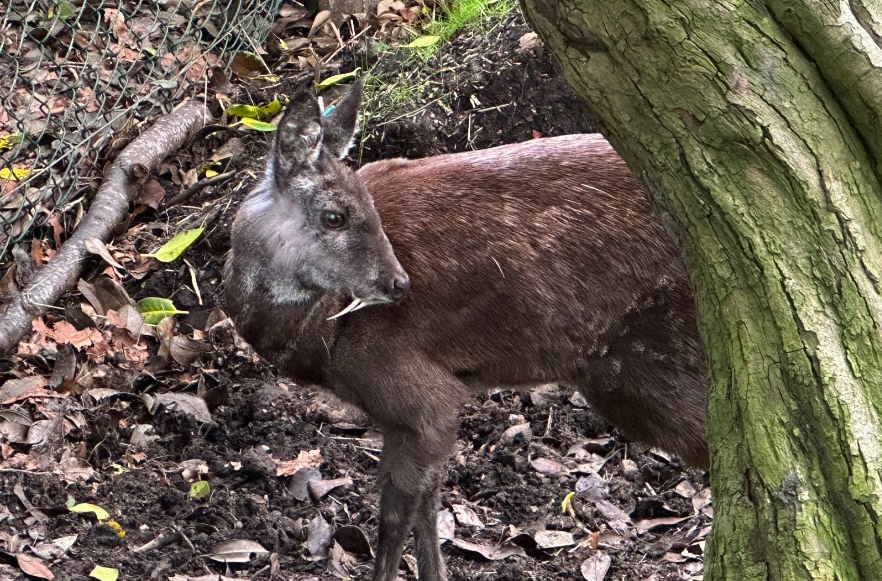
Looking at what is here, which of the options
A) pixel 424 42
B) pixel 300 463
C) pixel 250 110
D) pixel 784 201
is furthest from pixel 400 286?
pixel 424 42

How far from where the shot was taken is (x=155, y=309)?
5.36 metres

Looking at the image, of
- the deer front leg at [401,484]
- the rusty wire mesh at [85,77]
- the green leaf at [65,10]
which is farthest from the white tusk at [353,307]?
the green leaf at [65,10]

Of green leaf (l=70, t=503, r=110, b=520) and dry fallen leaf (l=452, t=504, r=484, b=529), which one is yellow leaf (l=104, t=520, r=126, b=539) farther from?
dry fallen leaf (l=452, t=504, r=484, b=529)

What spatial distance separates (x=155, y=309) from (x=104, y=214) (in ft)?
2.31

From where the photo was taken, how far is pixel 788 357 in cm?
209

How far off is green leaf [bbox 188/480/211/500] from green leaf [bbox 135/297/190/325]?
1.20 metres

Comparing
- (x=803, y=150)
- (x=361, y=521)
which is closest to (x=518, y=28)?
(x=361, y=521)

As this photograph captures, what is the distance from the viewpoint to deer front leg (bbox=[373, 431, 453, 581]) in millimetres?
3928

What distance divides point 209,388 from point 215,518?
3.06ft

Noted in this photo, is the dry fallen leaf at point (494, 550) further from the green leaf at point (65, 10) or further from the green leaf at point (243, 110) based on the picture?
the green leaf at point (65, 10)

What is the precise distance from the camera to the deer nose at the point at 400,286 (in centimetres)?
382

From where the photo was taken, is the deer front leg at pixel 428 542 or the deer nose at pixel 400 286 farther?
the deer front leg at pixel 428 542

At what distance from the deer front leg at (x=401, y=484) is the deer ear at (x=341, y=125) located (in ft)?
3.85

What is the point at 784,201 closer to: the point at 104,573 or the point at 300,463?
the point at 104,573
